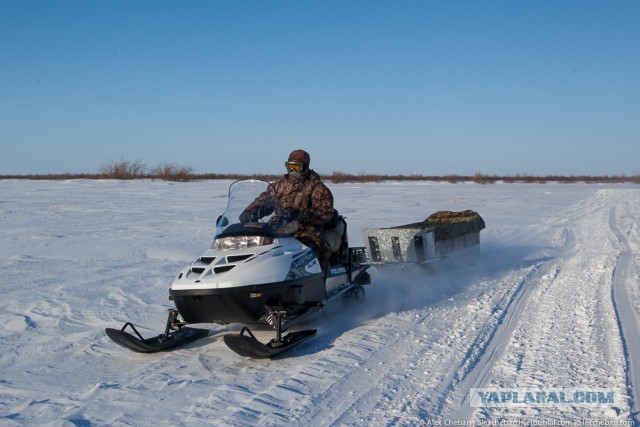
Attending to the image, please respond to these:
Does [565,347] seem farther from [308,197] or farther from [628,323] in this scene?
[308,197]

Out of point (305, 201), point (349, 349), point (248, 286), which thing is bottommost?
point (349, 349)

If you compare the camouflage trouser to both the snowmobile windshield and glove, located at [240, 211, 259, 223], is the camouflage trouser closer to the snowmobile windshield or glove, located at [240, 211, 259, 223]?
the snowmobile windshield

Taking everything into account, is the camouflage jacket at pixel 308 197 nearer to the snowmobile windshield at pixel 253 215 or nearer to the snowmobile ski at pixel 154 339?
the snowmobile windshield at pixel 253 215

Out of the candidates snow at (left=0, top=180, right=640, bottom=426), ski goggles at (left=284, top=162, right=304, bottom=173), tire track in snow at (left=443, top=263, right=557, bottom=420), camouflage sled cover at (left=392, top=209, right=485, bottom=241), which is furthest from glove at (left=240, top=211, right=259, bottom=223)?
camouflage sled cover at (left=392, top=209, right=485, bottom=241)

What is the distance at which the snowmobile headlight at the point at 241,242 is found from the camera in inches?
206

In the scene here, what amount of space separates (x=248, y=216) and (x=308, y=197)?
37.0 inches

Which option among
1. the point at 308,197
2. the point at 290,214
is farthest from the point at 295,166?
the point at 290,214

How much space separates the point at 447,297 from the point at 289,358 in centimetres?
291

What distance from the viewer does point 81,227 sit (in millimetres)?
12984

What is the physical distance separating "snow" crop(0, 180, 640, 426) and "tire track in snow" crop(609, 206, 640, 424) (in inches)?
0.8

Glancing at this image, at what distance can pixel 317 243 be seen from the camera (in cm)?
601

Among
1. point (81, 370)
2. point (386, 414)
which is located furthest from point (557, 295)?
point (81, 370)

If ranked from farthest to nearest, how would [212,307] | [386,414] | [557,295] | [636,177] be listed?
[636,177], [557,295], [212,307], [386,414]

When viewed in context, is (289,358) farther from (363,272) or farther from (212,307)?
(363,272)
